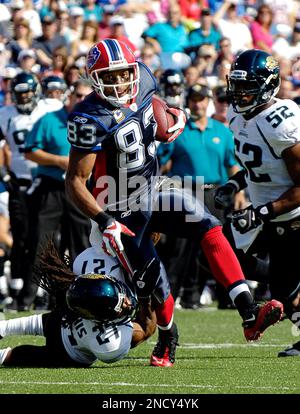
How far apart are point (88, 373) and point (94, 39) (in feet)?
25.6

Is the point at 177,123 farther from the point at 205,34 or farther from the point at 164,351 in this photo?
the point at 205,34

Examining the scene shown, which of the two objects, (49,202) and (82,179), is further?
(49,202)

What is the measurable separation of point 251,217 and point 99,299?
1109 mm

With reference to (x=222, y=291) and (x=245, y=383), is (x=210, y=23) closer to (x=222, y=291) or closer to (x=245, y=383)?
(x=222, y=291)

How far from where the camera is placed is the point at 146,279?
598cm

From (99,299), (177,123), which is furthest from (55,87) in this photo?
(99,299)

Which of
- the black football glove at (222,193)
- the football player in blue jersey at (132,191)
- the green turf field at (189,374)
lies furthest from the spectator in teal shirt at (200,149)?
the football player in blue jersey at (132,191)

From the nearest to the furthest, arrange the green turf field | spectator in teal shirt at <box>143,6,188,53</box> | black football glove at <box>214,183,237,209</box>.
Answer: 1. the green turf field
2. black football glove at <box>214,183,237,209</box>
3. spectator in teal shirt at <box>143,6,188,53</box>

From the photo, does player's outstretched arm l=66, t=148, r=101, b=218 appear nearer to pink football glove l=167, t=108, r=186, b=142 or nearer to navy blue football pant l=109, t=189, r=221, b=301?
navy blue football pant l=109, t=189, r=221, b=301

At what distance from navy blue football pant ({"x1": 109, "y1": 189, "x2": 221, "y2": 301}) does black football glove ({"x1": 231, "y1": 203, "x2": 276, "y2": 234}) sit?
16 centimetres

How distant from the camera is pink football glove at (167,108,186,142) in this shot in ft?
20.6

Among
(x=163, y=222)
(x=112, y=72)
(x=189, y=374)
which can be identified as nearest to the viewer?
(x=189, y=374)

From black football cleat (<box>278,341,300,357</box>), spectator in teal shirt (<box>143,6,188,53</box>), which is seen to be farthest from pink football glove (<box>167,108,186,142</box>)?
spectator in teal shirt (<box>143,6,188,53</box>)

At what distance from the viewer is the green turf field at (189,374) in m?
5.11
